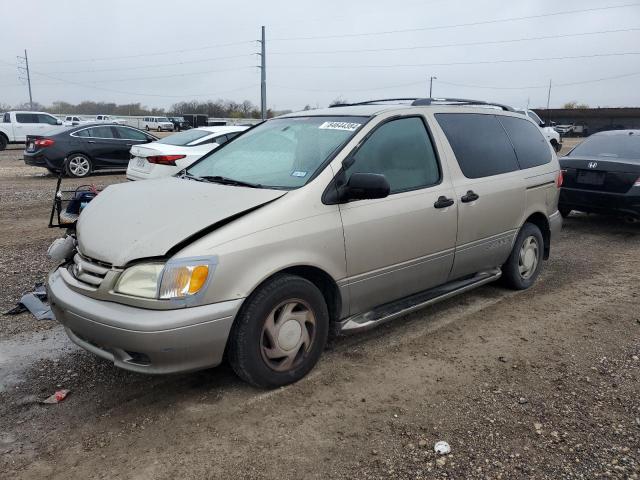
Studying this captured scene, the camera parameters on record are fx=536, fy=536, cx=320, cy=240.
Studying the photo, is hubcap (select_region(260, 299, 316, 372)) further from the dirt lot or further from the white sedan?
the white sedan

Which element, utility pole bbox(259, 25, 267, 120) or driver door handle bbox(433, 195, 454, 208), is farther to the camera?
utility pole bbox(259, 25, 267, 120)

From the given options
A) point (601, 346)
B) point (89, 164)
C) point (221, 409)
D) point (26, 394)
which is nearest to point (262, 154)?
point (221, 409)

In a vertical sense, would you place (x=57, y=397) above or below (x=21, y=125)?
below

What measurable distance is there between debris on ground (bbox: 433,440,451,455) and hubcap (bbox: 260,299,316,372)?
1009 mm

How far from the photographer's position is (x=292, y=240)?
322cm

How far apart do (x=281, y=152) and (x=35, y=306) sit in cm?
258

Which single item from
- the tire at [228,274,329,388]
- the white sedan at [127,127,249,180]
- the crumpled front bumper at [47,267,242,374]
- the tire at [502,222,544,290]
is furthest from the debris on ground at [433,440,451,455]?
the white sedan at [127,127,249,180]

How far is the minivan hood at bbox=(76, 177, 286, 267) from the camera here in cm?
298

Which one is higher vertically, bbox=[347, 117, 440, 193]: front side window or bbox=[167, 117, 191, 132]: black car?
bbox=[347, 117, 440, 193]: front side window

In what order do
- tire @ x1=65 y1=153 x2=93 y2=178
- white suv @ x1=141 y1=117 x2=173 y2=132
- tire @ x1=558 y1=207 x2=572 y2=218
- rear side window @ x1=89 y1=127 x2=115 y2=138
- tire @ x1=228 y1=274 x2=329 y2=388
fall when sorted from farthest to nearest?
1. white suv @ x1=141 y1=117 x2=173 y2=132
2. rear side window @ x1=89 y1=127 x2=115 y2=138
3. tire @ x1=65 y1=153 x2=93 y2=178
4. tire @ x1=558 y1=207 x2=572 y2=218
5. tire @ x1=228 y1=274 x2=329 y2=388

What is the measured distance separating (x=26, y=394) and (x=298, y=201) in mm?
2094

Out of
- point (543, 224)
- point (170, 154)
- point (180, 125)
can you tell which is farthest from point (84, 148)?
point (180, 125)

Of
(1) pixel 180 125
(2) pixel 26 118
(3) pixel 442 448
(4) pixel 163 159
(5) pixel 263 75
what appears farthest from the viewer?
(1) pixel 180 125

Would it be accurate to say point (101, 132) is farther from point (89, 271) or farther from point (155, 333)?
point (155, 333)
